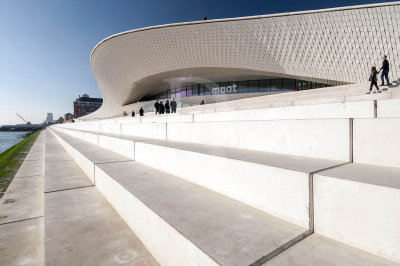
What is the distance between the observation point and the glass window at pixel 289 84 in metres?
30.4

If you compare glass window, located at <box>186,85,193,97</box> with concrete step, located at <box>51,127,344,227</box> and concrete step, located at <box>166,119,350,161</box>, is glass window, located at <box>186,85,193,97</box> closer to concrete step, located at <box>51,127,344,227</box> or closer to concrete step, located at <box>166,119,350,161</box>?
concrete step, located at <box>166,119,350,161</box>

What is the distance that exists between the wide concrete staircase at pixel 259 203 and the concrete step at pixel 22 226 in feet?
0.56

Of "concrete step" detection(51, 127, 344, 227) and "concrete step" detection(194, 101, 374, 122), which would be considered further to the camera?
"concrete step" detection(194, 101, 374, 122)

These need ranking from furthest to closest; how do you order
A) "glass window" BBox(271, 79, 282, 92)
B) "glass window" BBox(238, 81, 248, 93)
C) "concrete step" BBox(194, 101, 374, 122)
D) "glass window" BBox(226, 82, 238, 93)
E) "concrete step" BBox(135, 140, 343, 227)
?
1. "glass window" BBox(226, 82, 238, 93)
2. "glass window" BBox(238, 81, 248, 93)
3. "glass window" BBox(271, 79, 282, 92)
4. "concrete step" BBox(194, 101, 374, 122)
5. "concrete step" BBox(135, 140, 343, 227)

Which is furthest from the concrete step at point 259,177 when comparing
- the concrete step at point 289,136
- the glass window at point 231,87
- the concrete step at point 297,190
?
the glass window at point 231,87

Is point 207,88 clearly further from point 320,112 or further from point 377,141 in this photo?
point 377,141

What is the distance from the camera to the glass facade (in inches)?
1173

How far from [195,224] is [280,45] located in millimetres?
27929

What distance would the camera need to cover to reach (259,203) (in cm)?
129

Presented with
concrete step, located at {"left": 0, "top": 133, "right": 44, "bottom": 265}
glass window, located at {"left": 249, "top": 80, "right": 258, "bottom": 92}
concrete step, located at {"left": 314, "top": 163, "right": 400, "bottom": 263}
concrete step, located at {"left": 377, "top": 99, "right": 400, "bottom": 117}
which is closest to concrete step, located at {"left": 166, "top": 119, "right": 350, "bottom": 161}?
concrete step, located at {"left": 314, "top": 163, "right": 400, "bottom": 263}

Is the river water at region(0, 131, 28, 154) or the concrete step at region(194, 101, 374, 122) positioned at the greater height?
the concrete step at region(194, 101, 374, 122)

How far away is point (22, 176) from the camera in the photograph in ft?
12.9

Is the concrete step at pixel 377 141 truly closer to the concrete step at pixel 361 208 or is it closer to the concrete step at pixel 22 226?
the concrete step at pixel 361 208


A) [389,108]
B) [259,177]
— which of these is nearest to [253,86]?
[389,108]
